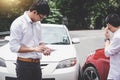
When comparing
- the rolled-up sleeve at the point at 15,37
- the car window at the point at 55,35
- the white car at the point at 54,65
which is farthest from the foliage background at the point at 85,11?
the rolled-up sleeve at the point at 15,37

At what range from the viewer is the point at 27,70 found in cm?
599

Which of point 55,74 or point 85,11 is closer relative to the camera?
point 55,74

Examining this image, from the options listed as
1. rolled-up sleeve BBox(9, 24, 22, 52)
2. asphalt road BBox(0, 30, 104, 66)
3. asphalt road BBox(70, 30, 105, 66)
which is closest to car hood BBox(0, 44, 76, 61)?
rolled-up sleeve BBox(9, 24, 22, 52)

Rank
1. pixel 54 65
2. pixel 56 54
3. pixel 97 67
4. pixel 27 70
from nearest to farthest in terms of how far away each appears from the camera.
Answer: pixel 27 70 < pixel 97 67 < pixel 54 65 < pixel 56 54

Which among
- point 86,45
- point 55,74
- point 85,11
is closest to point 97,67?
point 55,74

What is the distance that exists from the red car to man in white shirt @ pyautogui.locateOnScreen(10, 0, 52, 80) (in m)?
2.43

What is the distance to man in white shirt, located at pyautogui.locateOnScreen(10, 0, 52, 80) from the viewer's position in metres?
5.86

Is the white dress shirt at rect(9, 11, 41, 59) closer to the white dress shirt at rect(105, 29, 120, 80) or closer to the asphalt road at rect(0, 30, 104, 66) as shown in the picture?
the white dress shirt at rect(105, 29, 120, 80)

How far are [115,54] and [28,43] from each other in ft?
4.00

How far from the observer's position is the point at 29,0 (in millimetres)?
30875

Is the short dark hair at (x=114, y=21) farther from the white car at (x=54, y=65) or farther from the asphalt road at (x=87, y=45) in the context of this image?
the asphalt road at (x=87, y=45)

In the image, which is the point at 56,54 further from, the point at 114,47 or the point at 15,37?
the point at 15,37

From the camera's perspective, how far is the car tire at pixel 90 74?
29.0 ft

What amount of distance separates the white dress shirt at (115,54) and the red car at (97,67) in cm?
200
